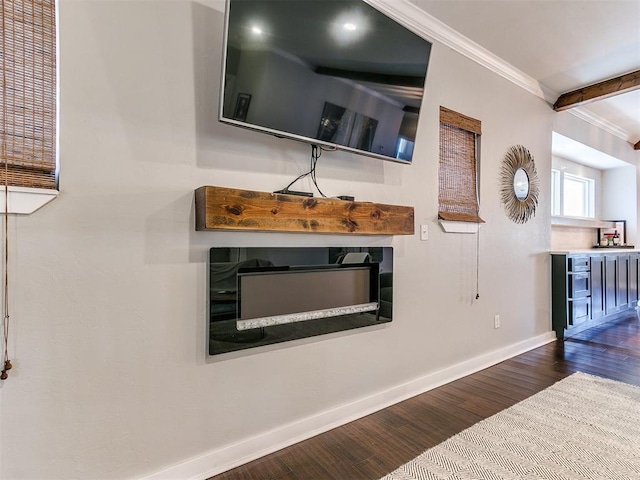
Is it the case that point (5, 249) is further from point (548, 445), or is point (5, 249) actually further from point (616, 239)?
point (616, 239)

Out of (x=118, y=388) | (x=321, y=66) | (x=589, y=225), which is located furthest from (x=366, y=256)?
(x=589, y=225)

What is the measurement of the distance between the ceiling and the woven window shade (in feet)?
7.10

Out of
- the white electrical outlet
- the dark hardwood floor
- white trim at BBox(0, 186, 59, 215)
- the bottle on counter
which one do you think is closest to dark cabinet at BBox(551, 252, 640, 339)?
the dark hardwood floor

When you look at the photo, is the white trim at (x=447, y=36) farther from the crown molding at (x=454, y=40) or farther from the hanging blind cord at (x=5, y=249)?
the hanging blind cord at (x=5, y=249)

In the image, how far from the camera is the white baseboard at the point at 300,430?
1.66 meters

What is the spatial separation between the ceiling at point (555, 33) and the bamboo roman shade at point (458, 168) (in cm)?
64

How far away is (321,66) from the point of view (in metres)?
1.81

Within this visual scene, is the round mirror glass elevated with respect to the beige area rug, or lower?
elevated

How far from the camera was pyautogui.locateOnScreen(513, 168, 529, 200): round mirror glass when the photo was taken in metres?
3.51

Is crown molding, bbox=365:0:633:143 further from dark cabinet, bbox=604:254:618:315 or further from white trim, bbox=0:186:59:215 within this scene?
dark cabinet, bbox=604:254:618:315

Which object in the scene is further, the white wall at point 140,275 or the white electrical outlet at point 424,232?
the white electrical outlet at point 424,232

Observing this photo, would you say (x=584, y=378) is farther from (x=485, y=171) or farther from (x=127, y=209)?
(x=127, y=209)

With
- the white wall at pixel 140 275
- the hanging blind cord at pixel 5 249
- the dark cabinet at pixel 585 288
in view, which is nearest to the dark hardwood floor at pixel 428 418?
the white wall at pixel 140 275

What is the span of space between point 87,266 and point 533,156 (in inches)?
157
